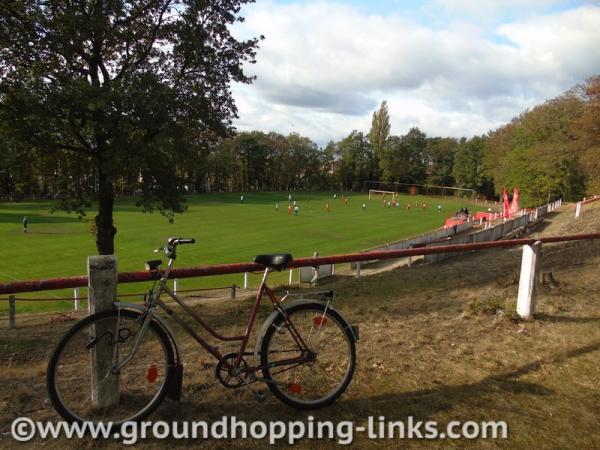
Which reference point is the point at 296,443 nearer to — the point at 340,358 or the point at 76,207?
the point at 340,358

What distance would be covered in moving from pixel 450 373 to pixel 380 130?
404 feet

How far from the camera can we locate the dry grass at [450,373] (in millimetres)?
3457

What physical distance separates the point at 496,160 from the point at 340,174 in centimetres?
4151

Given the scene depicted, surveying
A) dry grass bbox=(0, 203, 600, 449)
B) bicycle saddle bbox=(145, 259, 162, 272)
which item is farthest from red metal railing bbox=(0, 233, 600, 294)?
dry grass bbox=(0, 203, 600, 449)

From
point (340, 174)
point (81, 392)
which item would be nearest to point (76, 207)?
point (81, 392)

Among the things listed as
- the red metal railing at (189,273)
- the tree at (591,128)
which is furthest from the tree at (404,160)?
the red metal railing at (189,273)

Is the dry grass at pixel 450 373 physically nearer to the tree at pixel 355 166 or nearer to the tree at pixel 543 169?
the tree at pixel 543 169

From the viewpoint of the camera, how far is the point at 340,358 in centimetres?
395

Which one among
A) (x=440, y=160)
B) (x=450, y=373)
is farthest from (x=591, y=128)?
(x=440, y=160)

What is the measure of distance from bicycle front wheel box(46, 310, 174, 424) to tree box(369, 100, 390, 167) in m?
121

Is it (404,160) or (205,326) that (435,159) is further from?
(205,326)

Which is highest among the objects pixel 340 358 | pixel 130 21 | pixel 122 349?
pixel 130 21

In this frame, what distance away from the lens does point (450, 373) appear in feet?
14.4

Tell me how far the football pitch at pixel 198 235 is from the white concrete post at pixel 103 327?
57.5ft
